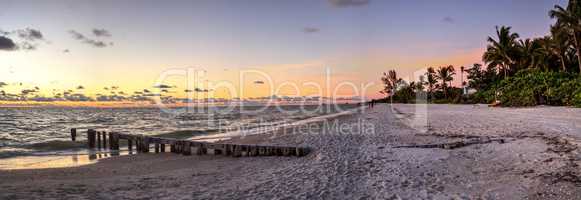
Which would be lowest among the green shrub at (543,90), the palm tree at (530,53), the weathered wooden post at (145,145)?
the weathered wooden post at (145,145)

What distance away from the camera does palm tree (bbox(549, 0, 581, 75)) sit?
38.6 meters

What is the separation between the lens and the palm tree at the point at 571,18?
38.6 m

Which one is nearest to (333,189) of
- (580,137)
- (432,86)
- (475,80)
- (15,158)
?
(580,137)

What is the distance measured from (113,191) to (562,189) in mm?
8283

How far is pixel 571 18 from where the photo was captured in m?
38.8

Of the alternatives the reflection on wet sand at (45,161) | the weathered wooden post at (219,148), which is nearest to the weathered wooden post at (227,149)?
the weathered wooden post at (219,148)

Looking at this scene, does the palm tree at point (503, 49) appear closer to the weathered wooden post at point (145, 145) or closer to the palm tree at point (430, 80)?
the palm tree at point (430, 80)

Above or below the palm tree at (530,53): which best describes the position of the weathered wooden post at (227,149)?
below

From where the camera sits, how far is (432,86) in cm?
9106

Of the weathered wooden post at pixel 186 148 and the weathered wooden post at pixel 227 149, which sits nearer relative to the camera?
the weathered wooden post at pixel 227 149

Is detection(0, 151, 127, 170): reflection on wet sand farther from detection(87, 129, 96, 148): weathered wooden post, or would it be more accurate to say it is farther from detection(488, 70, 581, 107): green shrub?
detection(488, 70, 581, 107): green shrub

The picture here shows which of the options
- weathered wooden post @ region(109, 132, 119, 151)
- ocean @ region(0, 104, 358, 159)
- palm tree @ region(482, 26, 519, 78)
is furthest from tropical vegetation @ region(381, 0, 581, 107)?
weathered wooden post @ region(109, 132, 119, 151)

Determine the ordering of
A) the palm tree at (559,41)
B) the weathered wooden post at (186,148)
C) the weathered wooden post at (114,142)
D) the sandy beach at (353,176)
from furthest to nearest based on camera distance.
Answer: the palm tree at (559,41)
the weathered wooden post at (114,142)
the weathered wooden post at (186,148)
the sandy beach at (353,176)

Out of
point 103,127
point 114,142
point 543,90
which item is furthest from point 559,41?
point 103,127
